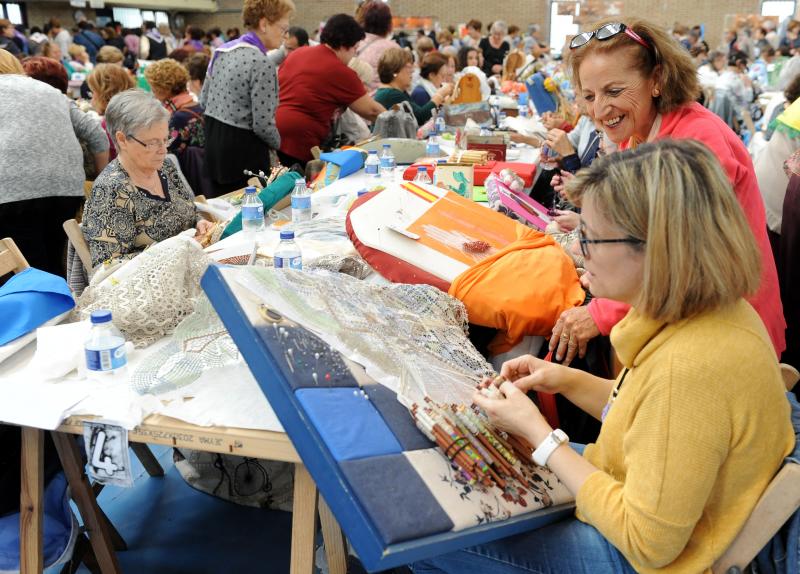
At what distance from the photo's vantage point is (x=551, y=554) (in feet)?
4.65

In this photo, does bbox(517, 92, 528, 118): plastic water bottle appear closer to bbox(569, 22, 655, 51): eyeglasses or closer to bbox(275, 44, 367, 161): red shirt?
bbox(275, 44, 367, 161): red shirt

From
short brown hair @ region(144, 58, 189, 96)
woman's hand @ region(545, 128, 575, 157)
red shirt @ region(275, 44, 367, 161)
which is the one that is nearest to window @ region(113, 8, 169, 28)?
short brown hair @ region(144, 58, 189, 96)

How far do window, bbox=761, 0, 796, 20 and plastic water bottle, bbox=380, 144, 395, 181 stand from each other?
18913mm

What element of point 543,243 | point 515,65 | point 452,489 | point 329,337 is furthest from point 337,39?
point 515,65

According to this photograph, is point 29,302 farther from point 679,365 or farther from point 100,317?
point 679,365

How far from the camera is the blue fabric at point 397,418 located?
134 centimetres

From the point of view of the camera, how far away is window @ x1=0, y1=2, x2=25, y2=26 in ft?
55.9

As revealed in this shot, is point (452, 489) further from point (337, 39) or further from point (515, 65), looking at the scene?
point (515, 65)

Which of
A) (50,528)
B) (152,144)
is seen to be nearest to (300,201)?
(152,144)

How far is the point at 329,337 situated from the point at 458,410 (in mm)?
306

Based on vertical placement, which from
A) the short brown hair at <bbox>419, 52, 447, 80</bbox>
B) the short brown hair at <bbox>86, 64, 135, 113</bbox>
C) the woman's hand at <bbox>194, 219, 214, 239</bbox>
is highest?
the short brown hair at <bbox>86, 64, 135, 113</bbox>

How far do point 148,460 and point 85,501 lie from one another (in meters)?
0.78

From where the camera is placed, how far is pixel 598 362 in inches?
83.8

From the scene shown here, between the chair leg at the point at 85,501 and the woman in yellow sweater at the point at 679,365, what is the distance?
131 centimetres
